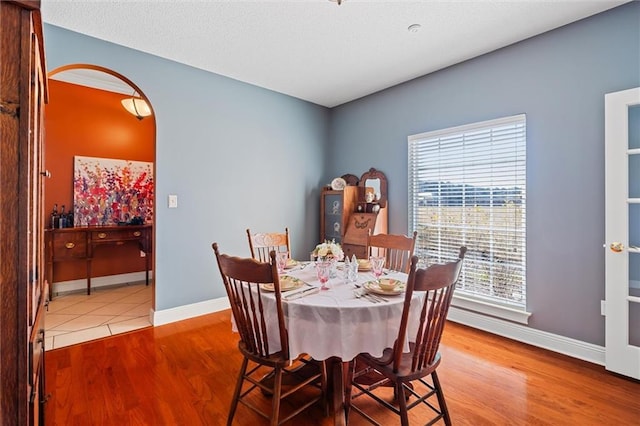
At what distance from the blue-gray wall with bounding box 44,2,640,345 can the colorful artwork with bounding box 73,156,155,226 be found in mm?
1171

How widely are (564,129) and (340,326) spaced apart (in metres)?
2.47

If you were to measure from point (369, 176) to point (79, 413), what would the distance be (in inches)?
135

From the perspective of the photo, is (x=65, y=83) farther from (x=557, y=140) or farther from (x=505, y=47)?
(x=557, y=140)

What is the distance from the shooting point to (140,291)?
4195mm

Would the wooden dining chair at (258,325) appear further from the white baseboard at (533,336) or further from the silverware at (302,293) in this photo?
the white baseboard at (533,336)

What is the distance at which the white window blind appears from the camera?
2.77 meters

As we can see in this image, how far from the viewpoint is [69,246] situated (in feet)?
12.3

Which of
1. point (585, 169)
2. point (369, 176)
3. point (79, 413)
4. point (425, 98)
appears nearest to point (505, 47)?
point (425, 98)

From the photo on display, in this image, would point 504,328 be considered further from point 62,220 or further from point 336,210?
point 62,220

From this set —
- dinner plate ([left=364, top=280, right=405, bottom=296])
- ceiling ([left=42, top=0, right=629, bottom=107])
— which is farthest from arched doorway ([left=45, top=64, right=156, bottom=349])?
dinner plate ([left=364, top=280, right=405, bottom=296])

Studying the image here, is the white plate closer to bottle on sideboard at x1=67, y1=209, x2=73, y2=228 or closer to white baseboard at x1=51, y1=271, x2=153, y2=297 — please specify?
white baseboard at x1=51, y1=271, x2=153, y2=297

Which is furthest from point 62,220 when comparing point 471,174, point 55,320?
point 471,174

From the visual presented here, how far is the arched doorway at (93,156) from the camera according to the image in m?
3.55

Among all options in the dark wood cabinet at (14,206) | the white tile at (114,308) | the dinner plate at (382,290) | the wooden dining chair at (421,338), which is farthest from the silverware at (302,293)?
the white tile at (114,308)
